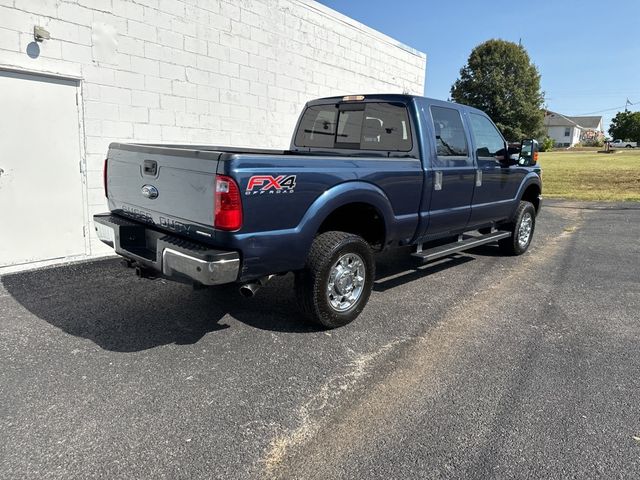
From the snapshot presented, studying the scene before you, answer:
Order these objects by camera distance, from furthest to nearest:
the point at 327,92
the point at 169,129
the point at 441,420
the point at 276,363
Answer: the point at 327,92
the point at 169,129
the point at 276,363
the point at 441,420

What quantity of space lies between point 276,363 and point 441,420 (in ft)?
4.17

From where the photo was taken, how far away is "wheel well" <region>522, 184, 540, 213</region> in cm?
728

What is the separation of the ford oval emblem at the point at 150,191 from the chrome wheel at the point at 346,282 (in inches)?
60.6

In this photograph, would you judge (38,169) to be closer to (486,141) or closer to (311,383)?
(311,383)

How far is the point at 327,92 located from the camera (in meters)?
9.56

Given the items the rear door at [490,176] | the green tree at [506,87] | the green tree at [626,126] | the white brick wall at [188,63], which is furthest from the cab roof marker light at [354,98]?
the green tree at [626,126]

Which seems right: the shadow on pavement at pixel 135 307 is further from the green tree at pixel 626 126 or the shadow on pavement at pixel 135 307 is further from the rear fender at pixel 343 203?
the green tree at pixel 626 126

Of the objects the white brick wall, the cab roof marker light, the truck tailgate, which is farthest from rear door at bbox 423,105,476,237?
the white brick wall

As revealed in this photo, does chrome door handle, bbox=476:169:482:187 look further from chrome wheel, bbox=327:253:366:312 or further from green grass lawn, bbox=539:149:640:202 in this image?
green grass lawn, bbox=539:149:640:202

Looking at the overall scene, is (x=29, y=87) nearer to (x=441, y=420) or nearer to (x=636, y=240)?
(x=441, y=420)

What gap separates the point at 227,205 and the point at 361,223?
179 centimetres

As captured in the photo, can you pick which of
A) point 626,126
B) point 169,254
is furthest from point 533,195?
point 626,126

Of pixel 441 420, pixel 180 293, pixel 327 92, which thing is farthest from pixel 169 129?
pixel 441 420

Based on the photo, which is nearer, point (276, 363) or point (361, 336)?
point (276, 363)
